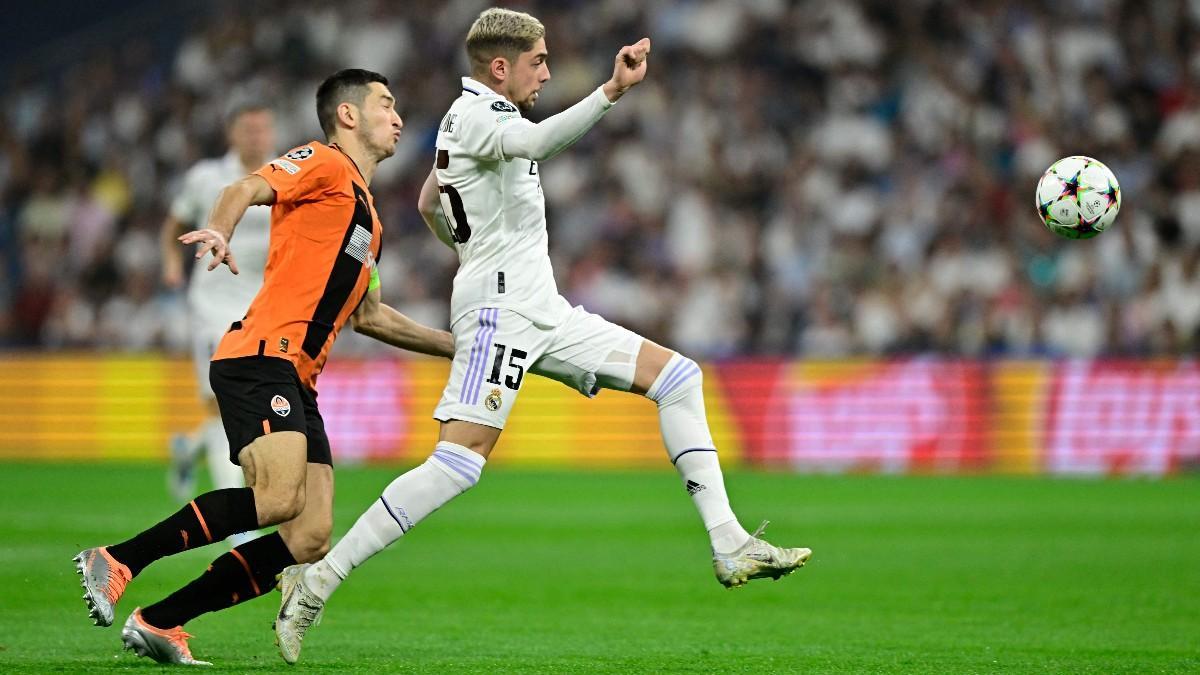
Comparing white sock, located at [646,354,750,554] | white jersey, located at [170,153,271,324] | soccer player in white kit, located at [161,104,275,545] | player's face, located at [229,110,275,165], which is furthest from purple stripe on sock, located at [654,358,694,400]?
player's face, located at [229,110,275,165]

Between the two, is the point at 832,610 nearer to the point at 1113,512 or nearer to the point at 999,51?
the point at 1113,512

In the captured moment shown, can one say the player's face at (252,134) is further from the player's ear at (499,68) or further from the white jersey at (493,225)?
the player's ear at (499,68)

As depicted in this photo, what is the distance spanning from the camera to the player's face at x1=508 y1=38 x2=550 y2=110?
7008 millimetres

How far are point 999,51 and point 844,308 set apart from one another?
409 centimetres

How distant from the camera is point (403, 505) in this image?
21.9 ft

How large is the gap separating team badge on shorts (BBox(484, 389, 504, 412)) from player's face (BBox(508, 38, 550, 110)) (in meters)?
1.21

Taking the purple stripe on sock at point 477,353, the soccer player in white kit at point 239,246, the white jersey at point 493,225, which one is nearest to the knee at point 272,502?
the purple stripe on sock at point 477,353

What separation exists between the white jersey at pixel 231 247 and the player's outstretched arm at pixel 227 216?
3599mm

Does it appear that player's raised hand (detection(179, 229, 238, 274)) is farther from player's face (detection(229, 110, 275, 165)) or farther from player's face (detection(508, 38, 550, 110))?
player's face (detection(229, 110, 275, 165))

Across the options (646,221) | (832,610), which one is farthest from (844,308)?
(832,610)

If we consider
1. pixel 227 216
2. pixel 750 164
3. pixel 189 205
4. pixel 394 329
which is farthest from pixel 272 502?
pixel 750 164

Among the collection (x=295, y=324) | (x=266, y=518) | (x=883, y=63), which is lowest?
(x=266, y=518)

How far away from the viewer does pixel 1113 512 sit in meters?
13.8

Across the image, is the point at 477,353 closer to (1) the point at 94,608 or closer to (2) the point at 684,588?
(1) the point at 94,608
